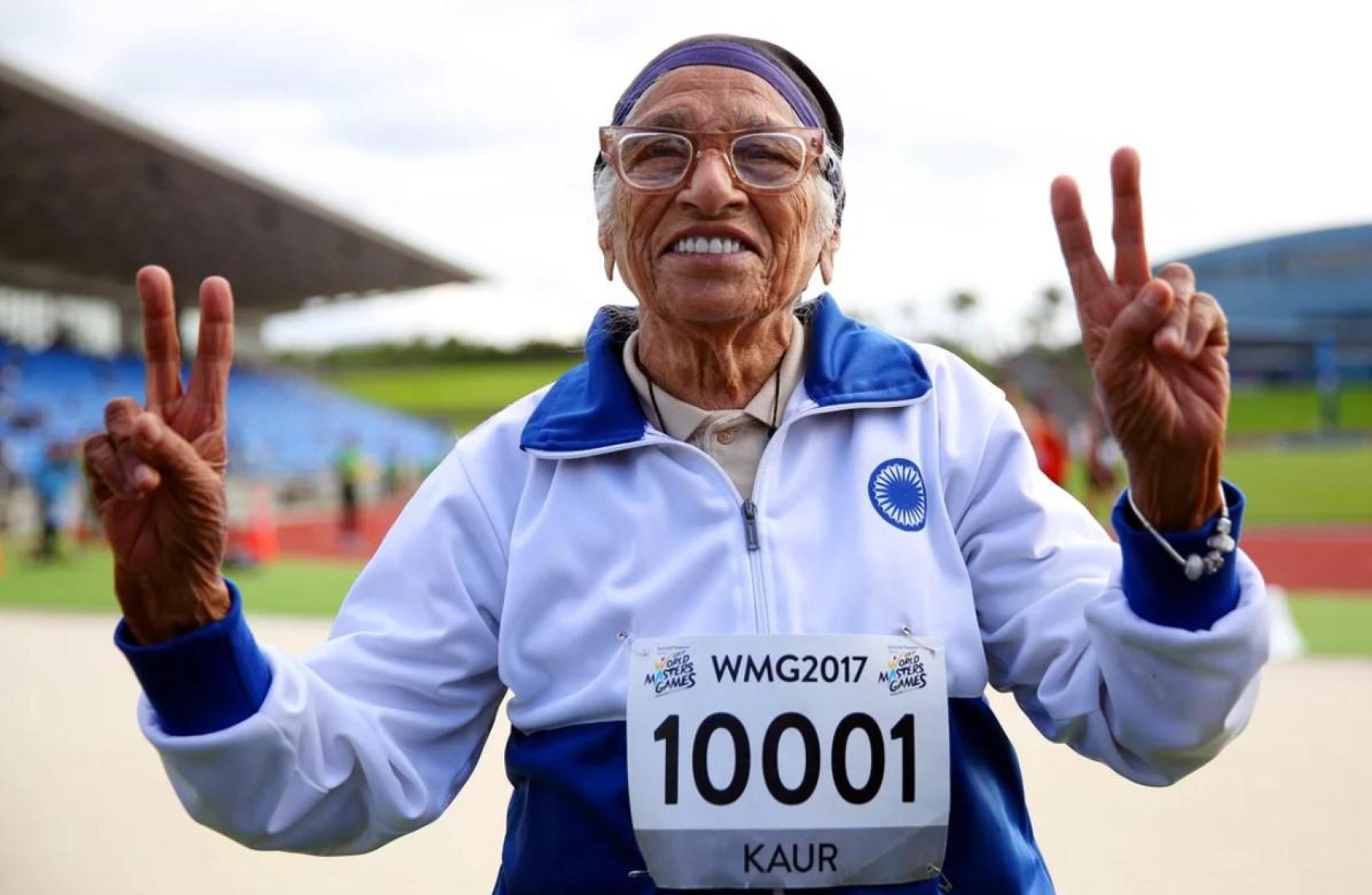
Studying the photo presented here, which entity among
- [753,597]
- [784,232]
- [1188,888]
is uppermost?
[784,232]

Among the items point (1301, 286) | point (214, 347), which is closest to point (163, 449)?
point (214, 347)

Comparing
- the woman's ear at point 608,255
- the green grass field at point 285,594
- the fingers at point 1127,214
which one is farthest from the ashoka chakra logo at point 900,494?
the green grass field at point 285,594

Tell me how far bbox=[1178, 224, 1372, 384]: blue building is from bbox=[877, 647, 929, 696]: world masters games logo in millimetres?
60317

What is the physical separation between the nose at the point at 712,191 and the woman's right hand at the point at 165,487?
70 centimetres

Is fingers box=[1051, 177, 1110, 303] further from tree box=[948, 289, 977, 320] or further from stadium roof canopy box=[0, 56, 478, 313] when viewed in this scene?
tree box=[948, 289, 977, 320]

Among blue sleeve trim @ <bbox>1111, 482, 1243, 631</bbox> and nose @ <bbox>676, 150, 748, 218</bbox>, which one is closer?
blue sleeve trim @ <bbox>1111, 482, 1243, 631</bbox>

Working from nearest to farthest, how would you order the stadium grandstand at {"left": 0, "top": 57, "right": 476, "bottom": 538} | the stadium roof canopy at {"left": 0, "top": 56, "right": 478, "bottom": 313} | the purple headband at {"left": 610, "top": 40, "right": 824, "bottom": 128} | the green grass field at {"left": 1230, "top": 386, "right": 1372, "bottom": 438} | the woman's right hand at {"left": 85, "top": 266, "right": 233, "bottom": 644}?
the woman's right hand at {"left": 85, "top": 266, "right": 233, "bottom": 644} < the purple headband at {"left": 610, "top": 40, "right": 824, "bottom": 128} < the stadium roof canopy at {"left": 0, "top": 56, "right": 478, "bottom": 313} < the stadium grandstand at {"left": 0, "top": 57, "right": 476, "bottom": 538} < the green grass field at {"left": 1230, "top": 386, "right": 1372, "bottom": 438}

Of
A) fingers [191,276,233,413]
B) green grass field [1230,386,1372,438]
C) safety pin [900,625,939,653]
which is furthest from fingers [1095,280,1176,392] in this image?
green grass field [1230,386,1372,438]

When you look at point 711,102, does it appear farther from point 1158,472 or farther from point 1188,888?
point 1188,888

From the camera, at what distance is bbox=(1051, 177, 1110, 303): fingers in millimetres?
1628

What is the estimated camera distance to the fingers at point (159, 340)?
169 centimetres

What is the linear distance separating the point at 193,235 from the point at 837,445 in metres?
31.0

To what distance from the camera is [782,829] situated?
1.83 metres

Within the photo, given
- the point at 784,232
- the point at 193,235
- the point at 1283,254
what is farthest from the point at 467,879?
the point at 1283,254
